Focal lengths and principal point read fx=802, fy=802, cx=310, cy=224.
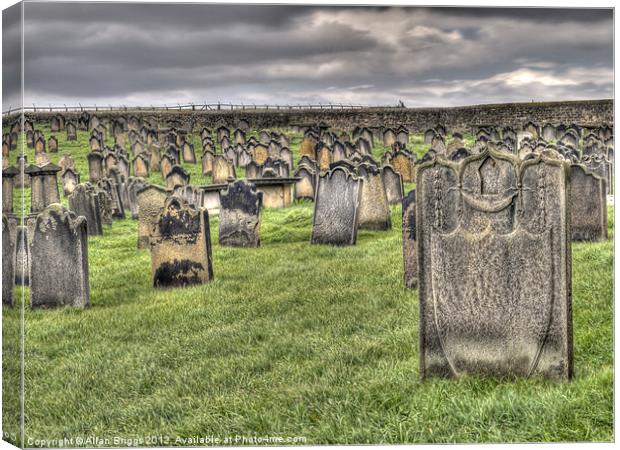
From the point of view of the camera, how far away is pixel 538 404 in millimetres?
4918

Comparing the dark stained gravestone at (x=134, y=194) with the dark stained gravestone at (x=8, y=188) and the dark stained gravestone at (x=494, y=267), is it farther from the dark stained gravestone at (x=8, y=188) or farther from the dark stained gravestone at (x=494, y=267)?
the dark stained gravestone at (x=494, y=267)

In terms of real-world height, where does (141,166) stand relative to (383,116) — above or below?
below

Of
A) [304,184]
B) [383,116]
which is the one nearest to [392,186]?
[304,184]

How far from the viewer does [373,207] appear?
12.6 metres

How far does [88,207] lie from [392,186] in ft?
18.7

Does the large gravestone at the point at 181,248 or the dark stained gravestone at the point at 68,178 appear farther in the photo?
the dark stained gravestone at the point at 68,178

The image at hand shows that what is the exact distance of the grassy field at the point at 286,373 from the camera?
4.99 meters

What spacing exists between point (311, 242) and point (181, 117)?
16498 millimetres

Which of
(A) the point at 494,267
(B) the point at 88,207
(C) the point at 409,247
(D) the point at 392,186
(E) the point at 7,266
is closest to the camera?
(A) the point at 494,267

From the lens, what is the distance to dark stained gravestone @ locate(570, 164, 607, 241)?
32.7ft

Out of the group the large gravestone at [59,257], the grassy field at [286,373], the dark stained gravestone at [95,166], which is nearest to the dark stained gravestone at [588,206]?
the grassy field at [286,373]

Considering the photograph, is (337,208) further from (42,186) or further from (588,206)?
(42,186)

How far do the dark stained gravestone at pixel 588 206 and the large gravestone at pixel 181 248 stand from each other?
4621 millimetres

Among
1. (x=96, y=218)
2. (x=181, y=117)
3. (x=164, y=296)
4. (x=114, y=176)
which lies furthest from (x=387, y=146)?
(x=164, y=296)
